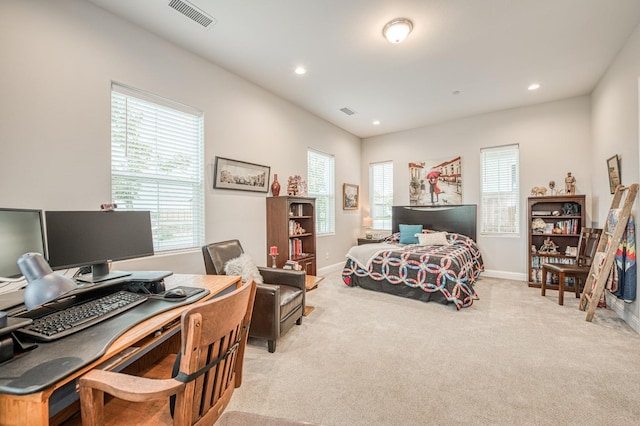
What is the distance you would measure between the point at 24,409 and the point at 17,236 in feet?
2.96

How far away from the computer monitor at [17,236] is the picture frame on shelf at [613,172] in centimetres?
521

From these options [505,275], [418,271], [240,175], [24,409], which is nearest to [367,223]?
[418,271]

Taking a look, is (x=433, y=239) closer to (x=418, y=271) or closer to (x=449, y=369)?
(x=418, y=271)

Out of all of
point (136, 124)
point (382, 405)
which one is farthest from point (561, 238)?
point (136, 124)

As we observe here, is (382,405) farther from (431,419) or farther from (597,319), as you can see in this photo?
(597,319)

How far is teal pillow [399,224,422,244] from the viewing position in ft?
16.7

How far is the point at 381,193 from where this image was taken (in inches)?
245

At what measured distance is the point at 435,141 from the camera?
5.52 metres

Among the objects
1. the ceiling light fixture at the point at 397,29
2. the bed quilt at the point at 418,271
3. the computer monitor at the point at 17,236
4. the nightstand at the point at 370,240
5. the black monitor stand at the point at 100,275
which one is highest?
the ceiling light fixture at the point at 397,29

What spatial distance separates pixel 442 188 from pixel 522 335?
3.30 m

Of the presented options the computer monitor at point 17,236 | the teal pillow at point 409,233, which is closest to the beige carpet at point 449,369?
the computer monitor at point 17,236

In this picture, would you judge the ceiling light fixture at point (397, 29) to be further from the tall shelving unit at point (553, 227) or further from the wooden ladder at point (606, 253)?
the tall shelving unit at point (553, 227)

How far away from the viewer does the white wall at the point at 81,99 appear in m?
1.88

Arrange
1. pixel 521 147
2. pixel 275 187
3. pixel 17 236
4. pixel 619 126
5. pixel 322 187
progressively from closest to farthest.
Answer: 1. pixel 17 236
2. pixel 619 126
3. pixel 275 187
4. pixel 521 147
5. pixel 322 187
